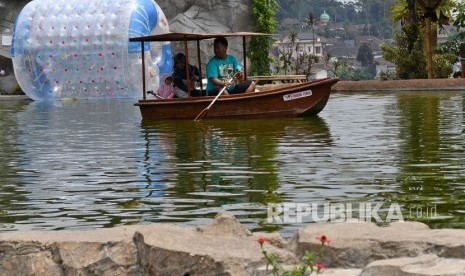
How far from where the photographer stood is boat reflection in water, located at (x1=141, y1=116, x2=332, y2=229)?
1027 centimetres

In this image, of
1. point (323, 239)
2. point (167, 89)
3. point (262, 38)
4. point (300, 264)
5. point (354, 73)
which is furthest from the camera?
point (354, 73)

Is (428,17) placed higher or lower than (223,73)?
higher

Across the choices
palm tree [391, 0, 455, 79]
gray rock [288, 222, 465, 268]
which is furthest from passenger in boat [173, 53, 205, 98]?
gray rock [288, 222, 465, 268]

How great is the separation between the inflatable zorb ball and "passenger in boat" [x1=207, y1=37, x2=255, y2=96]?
1464cm

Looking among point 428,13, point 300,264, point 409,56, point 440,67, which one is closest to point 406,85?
point 428,13

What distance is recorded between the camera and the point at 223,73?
75.4 feet

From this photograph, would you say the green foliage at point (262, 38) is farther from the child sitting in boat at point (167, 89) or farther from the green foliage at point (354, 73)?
the green foliage at point (354, 73)

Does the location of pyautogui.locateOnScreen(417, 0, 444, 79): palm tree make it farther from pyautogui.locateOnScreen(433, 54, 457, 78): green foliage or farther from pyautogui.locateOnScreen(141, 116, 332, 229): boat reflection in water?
pyautogui.locateOnScreen(141, 116, 332, 229): boat reflection in water

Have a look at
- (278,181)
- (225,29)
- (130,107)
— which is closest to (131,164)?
(278,181)

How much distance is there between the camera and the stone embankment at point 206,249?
6.40 metres

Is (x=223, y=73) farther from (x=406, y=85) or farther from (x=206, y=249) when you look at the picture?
(x=206, y=249)

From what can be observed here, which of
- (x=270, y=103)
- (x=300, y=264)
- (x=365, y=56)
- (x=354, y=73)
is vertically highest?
(x=300, y=264)

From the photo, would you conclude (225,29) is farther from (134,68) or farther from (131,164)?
(131,164)

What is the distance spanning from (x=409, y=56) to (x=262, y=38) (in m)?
8.50
